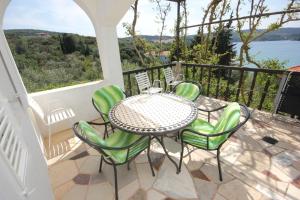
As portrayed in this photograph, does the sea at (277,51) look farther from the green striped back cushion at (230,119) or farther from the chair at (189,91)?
the green striped back cushion at (230,119)

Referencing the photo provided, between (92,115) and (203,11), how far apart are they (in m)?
6.95

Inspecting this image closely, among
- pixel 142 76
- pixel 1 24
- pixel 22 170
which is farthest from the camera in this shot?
pixel 142 76

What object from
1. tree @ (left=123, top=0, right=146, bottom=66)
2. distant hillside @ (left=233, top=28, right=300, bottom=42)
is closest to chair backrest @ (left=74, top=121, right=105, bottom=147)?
distant hillside @ (left=233, top=28, right=300, bottom=42)

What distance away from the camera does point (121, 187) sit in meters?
1.78

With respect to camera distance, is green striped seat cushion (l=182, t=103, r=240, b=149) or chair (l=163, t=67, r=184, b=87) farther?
chair (l=163, t=67, r=184, b=87)

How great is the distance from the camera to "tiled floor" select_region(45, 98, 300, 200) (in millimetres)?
1669

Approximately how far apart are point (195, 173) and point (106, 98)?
158 cm

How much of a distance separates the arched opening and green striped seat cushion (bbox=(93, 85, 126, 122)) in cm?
203

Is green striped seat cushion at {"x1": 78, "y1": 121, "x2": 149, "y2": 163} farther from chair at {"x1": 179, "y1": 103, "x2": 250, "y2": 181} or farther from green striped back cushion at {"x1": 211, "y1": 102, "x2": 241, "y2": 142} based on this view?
green striped back cushion at {"x1": 211, "y1": 102, "x2": 241, "y2": 142}

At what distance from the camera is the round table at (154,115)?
1.64 meters

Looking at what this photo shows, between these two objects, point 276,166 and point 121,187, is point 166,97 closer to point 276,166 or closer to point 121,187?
point 121,187

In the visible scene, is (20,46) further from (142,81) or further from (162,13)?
(162,13)

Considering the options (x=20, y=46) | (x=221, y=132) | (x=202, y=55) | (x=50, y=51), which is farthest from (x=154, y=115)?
(x=202, y=55)

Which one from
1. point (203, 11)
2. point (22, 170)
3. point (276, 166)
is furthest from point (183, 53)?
point (22, 170)
